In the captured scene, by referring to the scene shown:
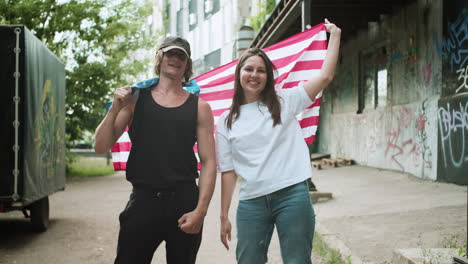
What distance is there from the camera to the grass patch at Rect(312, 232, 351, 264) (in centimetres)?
569

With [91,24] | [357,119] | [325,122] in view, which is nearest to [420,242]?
[357,119]

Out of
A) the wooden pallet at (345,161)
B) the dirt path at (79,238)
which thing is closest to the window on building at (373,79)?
the wooden pallet at (345,161)

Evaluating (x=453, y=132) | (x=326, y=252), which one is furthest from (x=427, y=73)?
(x=326, y=252)

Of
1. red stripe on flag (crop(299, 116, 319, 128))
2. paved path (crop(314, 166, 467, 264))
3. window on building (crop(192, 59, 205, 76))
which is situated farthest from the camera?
window on building (crop(192, 59, 205, 76))

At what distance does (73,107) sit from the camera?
19.8m

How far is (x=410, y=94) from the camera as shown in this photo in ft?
41.7

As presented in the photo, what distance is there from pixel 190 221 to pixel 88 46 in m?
18.4

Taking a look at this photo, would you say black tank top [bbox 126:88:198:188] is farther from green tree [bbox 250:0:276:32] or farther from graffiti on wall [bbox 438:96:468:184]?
green tree [bbox 250:0:276:32]

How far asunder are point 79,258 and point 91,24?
49.1 ft

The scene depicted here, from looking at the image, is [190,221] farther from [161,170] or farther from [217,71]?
[217,71]

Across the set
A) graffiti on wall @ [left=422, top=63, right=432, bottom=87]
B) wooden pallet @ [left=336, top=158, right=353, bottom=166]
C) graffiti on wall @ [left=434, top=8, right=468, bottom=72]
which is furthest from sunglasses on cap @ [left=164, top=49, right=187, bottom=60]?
wooden pallet @ [left=336, top=158, right=353, bottom=166]

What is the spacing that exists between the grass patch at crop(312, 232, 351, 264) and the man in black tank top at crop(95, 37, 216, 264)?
2882 millimetres

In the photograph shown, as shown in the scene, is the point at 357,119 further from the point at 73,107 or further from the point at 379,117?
the point at 73,107

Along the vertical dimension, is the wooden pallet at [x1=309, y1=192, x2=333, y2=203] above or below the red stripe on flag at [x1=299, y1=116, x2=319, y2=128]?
below
